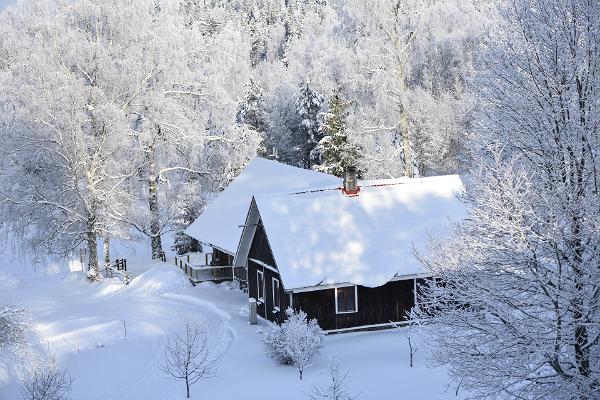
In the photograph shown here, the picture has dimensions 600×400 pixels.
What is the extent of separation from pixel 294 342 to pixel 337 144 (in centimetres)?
2830

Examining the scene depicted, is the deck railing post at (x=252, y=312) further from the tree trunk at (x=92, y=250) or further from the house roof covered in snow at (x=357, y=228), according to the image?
the tree trunk at (x=92, y=250)

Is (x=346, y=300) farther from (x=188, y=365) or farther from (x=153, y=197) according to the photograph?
(x=153, y=197)

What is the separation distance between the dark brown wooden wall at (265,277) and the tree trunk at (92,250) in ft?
36.2

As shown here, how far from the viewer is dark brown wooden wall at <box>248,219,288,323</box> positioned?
75.5 feet

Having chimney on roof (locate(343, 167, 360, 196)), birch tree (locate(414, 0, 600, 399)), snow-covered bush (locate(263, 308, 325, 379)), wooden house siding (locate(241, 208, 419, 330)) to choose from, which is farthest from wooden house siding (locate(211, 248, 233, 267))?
birch tree (locate(414, 0, 600, 399))

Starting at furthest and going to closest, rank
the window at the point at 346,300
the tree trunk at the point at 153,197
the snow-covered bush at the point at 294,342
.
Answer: the tree trunk at the point at 153,197 → the window at the point at 346,300 → the snow-covered bush at the point at 294,342

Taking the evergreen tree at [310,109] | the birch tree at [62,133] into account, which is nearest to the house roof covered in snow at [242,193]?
the birch tree at [62,133]

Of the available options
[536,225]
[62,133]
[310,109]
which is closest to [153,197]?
[62,133]

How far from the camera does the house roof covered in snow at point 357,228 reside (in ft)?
71.7

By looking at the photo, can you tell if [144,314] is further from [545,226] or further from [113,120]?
[545,226]

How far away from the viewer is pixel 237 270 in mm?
30375

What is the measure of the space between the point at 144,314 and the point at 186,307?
1771 mm

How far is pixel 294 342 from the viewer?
18375mm

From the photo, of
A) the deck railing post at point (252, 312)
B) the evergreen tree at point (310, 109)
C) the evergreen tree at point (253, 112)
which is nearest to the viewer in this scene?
the deck railing post at point (252, 312)
